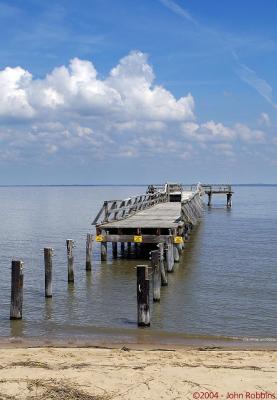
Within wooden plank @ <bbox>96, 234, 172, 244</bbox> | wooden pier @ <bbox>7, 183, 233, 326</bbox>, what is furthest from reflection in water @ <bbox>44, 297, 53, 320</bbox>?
wooden plank @ <bbox>96, 234, 172, 244</bbox>

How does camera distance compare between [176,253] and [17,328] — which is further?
[176,253]

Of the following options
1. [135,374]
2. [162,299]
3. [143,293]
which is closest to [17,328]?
[143,293]

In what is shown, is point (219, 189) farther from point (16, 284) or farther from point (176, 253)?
point (16, 284)

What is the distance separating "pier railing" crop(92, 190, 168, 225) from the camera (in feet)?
84.9

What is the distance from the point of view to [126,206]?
97.9 ft

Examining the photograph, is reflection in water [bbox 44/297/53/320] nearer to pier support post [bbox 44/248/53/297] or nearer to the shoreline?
pier support post [bbox 44/248/53/297]

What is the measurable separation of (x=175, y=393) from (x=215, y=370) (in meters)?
1.35

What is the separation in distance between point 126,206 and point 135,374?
2040cm

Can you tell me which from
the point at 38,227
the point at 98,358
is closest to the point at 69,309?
the point at 98,358

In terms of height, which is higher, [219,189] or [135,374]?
[219,189]

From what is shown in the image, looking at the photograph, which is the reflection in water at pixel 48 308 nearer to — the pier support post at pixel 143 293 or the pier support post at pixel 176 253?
the pier support post at pixel 143 293

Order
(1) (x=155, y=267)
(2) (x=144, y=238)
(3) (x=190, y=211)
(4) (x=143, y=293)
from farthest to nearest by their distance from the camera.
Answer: (3) (x=190, y=211), (2) (x=144, y=238), (1) (x=155, y=267), (4) (x=143, y=293)

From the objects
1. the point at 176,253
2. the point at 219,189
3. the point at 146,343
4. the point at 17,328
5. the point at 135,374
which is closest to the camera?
the point at 135,374

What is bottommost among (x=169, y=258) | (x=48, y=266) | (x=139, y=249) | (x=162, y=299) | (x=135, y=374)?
(x=162, y=299)
